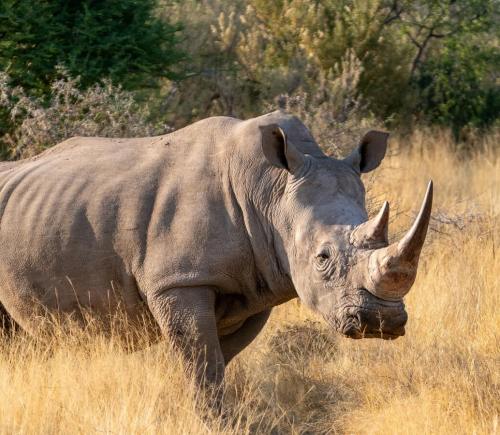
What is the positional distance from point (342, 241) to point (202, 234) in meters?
0.74

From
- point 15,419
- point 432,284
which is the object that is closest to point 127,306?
point 15,419

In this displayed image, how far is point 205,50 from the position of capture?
16953mm

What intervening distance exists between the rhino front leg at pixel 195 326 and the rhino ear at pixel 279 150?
0.73 m

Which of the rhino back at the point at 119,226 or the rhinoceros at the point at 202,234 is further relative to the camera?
Answer: the rhino back at the point at 119,226

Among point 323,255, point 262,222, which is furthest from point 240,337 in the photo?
point 323,255

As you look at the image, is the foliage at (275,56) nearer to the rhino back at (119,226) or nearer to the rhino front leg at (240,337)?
the rhino front leg at (240,337)

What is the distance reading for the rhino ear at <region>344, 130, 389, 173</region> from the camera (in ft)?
19.3

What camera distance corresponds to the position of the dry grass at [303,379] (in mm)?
5297

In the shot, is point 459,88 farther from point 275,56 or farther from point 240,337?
point 240,337

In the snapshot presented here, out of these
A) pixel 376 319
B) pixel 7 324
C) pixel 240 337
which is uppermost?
pixel 376 319

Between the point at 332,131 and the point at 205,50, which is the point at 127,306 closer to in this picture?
the point at 332,131

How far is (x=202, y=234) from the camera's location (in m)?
5.57

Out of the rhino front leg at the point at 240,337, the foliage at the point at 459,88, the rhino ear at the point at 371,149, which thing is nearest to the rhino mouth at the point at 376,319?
the rhino ear at the point at 371,149

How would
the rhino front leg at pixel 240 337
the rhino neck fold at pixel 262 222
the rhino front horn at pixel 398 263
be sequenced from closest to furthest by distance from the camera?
the rhino front horn at pixel 398 263, the rhino neck fold at pixel 262 222, the rhino front leg at pixel 240 337
